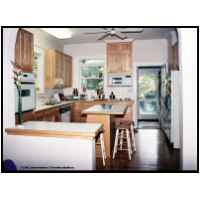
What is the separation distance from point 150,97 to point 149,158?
4312 millimetres

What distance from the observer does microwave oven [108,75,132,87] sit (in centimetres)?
558

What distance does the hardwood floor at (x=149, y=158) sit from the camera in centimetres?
292

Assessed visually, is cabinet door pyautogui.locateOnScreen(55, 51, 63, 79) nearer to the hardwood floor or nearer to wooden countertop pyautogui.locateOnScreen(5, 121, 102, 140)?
the hardwood floor

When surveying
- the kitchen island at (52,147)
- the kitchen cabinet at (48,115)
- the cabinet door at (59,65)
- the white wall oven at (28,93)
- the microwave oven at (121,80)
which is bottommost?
the kitchen island at (52,147)

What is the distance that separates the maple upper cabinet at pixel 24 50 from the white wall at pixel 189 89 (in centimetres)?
196

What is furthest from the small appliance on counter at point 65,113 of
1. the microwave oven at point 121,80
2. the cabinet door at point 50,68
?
the microwave oven at point 121,80

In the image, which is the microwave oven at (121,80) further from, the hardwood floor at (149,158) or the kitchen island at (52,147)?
the kitchen island at (52,147)

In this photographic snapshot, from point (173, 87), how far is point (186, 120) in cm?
193

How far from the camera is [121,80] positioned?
589cm

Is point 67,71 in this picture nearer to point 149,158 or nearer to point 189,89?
point 149,158
